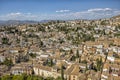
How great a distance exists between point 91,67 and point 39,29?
1125 inches

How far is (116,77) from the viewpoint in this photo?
16.5 meters

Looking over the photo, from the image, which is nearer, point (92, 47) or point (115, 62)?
point (115, 62)

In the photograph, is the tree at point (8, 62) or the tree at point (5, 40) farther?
the tree at point (5, 40)

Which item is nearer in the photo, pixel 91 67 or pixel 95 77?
pixel 95 77

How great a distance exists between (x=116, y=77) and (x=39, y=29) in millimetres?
32484

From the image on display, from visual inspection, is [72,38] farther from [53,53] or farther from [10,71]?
[10,71]

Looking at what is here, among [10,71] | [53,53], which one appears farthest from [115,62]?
[10,71]

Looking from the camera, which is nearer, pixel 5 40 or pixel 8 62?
pixel 8 62

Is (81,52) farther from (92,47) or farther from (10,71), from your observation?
(10,71)

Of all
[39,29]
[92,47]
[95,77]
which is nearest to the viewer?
[95,77]

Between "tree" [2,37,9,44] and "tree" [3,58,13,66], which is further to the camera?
"tree" [2,37,9,44]

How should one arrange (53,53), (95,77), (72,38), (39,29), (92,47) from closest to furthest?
(95,77) < (53,53) < (92,47) < (72,38) < (39,29)

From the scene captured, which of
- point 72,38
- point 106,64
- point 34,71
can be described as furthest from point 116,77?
point 72,38

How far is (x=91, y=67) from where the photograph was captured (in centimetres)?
2009
